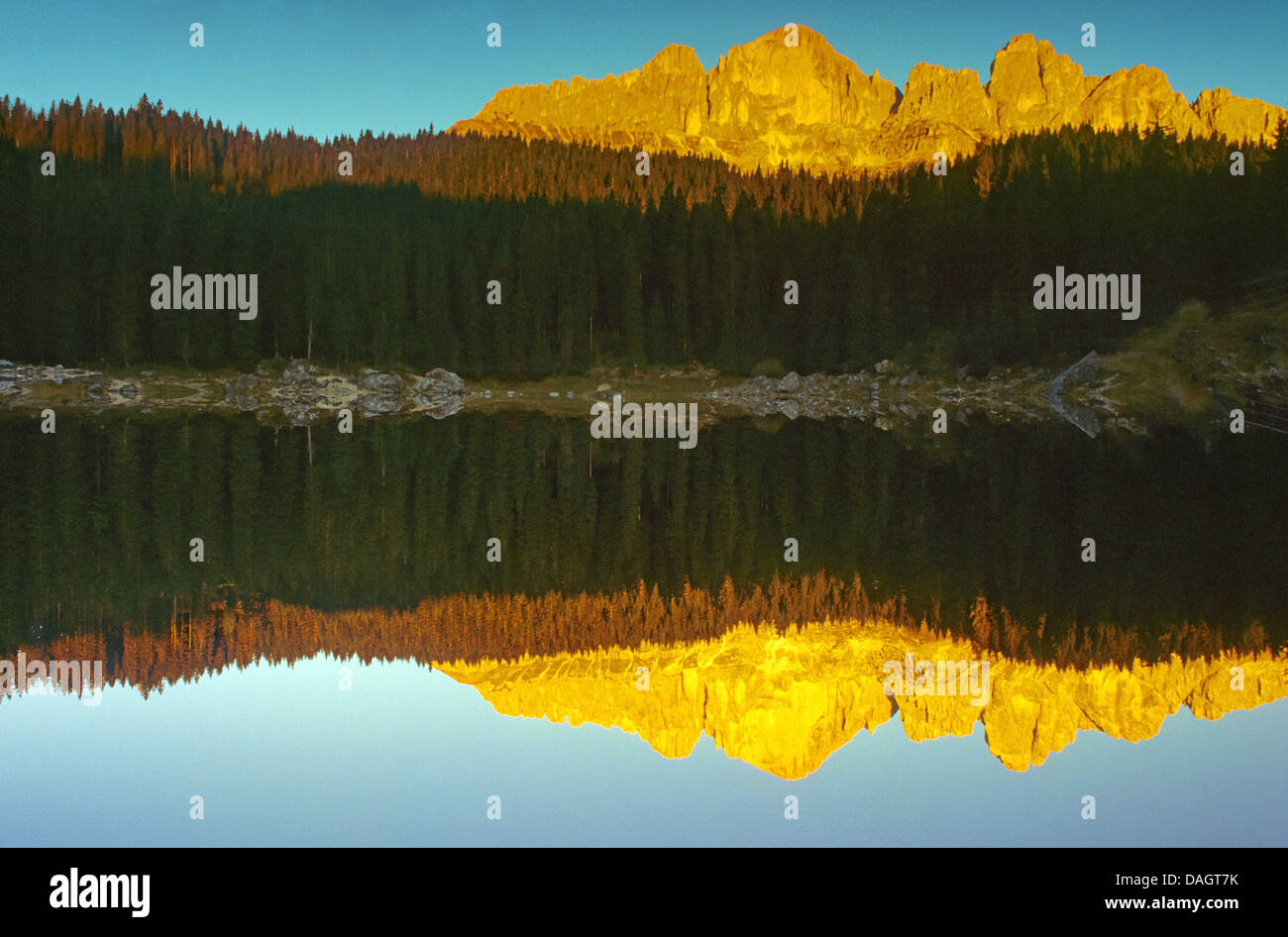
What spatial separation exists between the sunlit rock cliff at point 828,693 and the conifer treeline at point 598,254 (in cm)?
5314

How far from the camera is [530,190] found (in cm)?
8219

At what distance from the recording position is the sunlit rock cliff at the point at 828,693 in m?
12.2

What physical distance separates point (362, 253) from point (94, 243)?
1633 cm

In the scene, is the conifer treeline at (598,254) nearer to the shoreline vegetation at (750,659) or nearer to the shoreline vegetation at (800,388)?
the shoreline vegetation at (800,388)

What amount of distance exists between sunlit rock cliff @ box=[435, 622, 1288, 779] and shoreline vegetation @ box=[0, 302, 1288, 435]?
32.2m

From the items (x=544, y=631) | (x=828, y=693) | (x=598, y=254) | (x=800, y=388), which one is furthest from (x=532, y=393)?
(x=828, y=693)

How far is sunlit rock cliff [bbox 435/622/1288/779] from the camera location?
12219 millimetres

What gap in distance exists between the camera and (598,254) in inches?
2958

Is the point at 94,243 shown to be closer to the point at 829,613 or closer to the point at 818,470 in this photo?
the point at 818,470

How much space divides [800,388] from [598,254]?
55.4 ft

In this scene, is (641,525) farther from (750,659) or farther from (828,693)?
(828,693)

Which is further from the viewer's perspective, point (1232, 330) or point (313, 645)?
point (1232, 330)

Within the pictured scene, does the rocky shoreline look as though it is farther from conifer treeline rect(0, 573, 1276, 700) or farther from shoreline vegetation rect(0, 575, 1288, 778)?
shoreline vegetation rect(0, 575, 1288, 778)

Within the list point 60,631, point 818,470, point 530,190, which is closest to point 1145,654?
point 60,631
